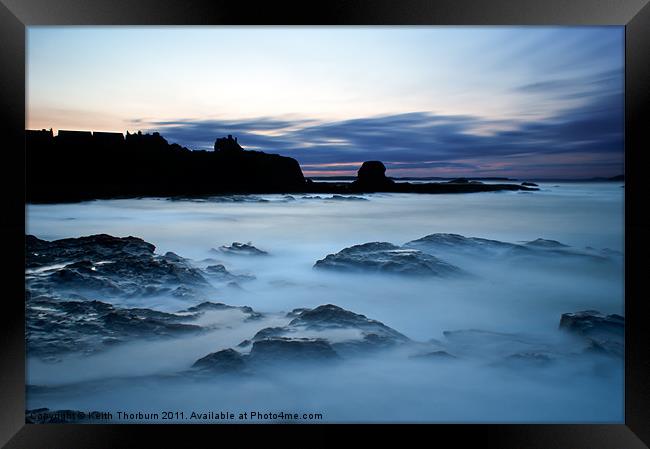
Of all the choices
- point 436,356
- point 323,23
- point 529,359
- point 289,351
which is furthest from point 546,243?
point 323,23

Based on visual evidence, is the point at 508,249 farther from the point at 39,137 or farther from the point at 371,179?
the point at 39,137

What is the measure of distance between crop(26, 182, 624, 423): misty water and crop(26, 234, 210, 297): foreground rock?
0.07m

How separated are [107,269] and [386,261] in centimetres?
189

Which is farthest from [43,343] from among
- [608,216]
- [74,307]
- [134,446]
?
[608,216]

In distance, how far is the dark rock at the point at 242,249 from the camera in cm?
261

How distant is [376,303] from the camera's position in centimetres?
264

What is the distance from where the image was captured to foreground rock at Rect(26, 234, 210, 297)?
2447 millimetres

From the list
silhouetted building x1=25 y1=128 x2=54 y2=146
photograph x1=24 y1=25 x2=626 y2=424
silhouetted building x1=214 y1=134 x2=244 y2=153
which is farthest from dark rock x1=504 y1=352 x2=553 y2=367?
silhouetted building x1=25 y1=128 x2=54 y2=146

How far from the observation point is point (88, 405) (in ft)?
7.52

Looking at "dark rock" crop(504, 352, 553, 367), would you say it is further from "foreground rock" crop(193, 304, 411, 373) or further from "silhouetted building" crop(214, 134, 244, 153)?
"silhouetted building" crop(214, 134, 244, 153)

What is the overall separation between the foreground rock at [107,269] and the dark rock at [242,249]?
25cm

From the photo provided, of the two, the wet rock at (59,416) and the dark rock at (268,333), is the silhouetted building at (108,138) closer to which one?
the dark rock at (268,333)

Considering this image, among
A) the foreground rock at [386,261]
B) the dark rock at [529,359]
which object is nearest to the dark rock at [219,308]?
the foreground rock at [386,261]

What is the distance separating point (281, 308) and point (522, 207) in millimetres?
1763
